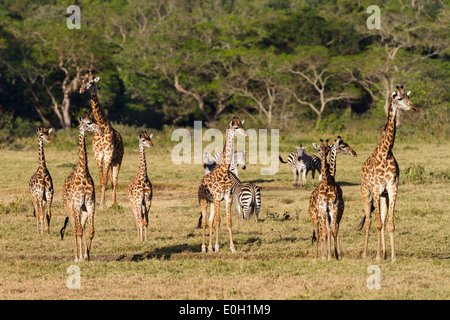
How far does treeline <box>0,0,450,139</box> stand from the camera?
43.5 meters

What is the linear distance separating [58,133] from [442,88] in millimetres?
21568

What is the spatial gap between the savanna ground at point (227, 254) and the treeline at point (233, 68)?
892 inches

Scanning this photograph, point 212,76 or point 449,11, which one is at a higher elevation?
point 449,11

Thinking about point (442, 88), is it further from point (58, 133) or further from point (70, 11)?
point (70, 11)

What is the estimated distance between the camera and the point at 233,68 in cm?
4666

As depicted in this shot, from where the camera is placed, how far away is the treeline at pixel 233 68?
43.5 meters

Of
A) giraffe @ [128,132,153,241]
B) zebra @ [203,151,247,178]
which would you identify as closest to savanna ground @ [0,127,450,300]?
giraffe @ [128,132,153,241]

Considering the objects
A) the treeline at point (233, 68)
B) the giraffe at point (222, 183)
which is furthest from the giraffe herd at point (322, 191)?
the treeline at point (233, 68)

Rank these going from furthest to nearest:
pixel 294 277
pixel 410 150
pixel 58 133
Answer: pixel 58 133
pixel 410 150
pixel 294 277

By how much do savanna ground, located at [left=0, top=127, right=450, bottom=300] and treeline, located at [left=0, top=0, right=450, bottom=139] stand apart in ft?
74.3

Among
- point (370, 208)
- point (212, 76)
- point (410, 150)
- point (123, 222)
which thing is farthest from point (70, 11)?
A: point (370, 208)

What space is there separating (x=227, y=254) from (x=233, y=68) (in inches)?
1392

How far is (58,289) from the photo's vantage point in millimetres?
9664

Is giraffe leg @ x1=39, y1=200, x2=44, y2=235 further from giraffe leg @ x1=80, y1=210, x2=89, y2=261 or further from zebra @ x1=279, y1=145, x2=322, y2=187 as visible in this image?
zebra @ x1=279, y1=145, x2=322, y2=187
